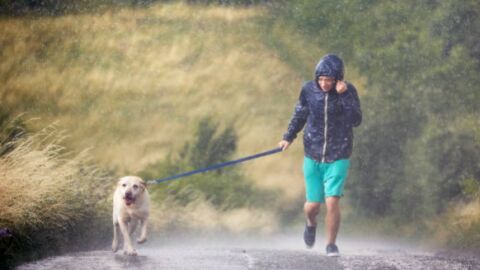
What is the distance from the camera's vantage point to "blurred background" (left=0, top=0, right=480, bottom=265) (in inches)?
441

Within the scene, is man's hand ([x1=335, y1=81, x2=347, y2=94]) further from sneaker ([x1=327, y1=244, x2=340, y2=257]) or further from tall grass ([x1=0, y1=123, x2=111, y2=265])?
tall grass ([x1=0, y1=123, x2=111, y2=265])

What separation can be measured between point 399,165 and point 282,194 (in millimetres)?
1513

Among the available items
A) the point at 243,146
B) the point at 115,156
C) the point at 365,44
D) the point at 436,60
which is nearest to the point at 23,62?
the point at 115,156

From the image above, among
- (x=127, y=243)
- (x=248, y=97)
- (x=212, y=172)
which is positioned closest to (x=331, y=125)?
(x=127, y=243)

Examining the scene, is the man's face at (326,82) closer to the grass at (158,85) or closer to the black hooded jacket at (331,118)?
the black hooded jacket at (331,118)

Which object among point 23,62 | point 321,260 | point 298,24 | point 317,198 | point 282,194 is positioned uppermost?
point 298,24

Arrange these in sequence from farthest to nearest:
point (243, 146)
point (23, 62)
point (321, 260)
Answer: point (243, 146) → point (23, 62) → point (321, 260)

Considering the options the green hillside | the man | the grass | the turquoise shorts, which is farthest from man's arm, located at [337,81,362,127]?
the green hillside

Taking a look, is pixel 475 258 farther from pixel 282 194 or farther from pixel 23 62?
pixel 23 62

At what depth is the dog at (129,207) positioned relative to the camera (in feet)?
25.8

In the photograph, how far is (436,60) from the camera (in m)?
11.6

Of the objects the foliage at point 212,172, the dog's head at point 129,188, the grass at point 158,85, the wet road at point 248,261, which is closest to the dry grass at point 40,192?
the wet road at point 248,261

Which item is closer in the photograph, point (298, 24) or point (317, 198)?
point (317, 198)

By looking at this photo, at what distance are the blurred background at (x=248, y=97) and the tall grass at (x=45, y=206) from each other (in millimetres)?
1227
